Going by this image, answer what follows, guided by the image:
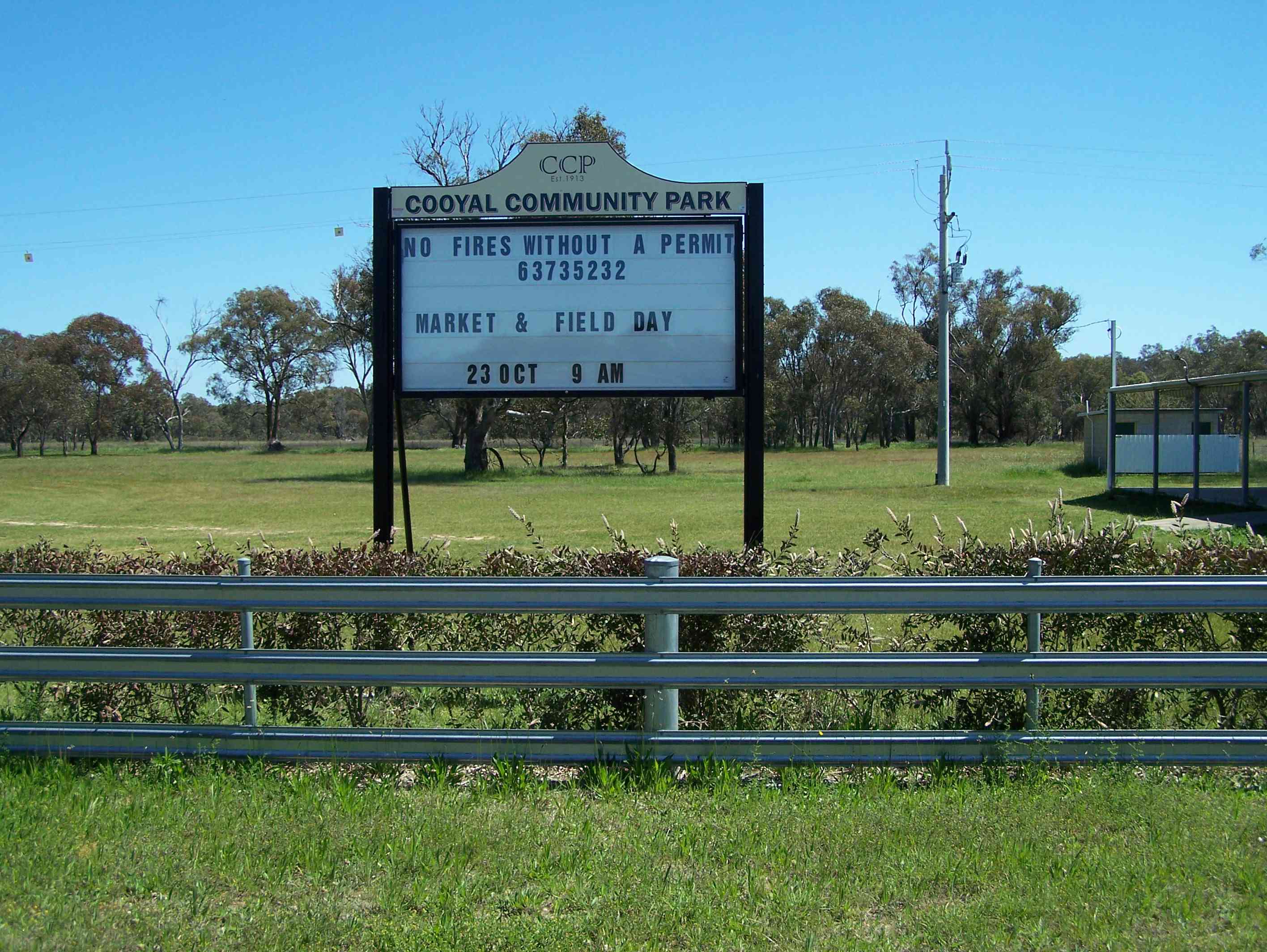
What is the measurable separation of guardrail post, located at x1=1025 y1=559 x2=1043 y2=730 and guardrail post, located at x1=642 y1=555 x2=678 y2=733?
57.6 inches

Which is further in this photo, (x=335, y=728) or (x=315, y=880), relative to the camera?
(x=335, y=728)

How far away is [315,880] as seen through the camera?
133 inches

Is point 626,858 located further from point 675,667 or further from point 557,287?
point 557,287

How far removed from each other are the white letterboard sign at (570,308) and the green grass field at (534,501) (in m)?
3.93

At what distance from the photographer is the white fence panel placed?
91.5ft

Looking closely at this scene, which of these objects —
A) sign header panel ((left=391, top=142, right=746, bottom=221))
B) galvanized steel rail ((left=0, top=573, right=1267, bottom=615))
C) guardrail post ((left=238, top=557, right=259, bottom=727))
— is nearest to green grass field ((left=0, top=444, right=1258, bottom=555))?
sign header panel ((left=391, top=142, right=746, bottom=221))

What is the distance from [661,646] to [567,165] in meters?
4.32

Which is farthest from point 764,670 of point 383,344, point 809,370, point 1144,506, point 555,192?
point 809,370

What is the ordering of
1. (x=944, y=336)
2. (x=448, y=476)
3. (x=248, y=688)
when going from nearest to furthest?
(x=248, y=688) < (x=944, y=336) < (x=448, y=476)

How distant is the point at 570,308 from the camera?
7.57 meters

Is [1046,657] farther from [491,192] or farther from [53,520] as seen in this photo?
[53,520]

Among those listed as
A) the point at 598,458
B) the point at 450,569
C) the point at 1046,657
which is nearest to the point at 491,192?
the point at 450,569

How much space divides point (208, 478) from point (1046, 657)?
46.7m

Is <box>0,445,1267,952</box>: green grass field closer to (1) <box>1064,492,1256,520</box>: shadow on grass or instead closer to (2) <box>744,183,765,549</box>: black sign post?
(2) <box>744,183,765,549</box>: black sign post
